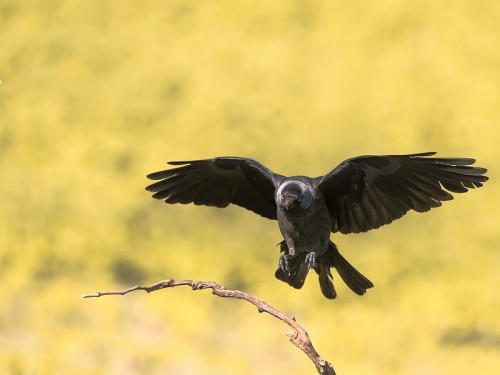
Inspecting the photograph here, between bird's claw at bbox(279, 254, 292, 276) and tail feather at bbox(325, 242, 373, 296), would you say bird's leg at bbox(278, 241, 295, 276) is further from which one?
tail feather at bbox(325, 242, 373, 296)

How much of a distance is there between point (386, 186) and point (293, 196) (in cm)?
53

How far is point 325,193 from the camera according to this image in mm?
4348

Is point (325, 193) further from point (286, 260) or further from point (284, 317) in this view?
point (284, 317)

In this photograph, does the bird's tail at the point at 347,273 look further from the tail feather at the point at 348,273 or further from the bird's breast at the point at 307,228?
the bird's breast at the point at 307,228

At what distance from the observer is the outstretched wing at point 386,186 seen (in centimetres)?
416

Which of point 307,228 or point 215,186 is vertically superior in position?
point 215,186

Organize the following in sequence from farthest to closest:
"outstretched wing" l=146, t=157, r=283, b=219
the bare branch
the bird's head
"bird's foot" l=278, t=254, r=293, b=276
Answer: "outstretched wing" l=146, t=157, r=283, b=219 → "bird's foot" l=278, t=254, r=293, b=276 → the bird's head → the bare branch

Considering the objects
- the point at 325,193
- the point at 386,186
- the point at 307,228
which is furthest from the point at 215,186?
the point at 386,186

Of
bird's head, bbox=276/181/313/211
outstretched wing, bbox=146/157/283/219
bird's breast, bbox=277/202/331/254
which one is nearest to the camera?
bird's head, bbox=276/181/313/211

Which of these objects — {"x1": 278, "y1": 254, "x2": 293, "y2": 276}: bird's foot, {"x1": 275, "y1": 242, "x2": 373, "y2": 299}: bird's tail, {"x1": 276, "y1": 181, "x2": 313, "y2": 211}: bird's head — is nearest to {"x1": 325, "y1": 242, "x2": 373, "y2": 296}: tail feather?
{"x1": 275, "y1": 242, "x2": 373, "y2": 299}: bird's tail

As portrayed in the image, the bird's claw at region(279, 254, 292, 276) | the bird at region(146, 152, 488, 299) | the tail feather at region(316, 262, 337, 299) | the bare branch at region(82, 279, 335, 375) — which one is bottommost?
Answer: the bare branch at region(82, 279, 335, 375)

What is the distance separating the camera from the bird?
4117 millimetres

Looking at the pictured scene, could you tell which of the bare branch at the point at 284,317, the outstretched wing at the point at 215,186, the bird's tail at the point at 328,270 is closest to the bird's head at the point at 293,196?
the bird's tail at the point at 328,270

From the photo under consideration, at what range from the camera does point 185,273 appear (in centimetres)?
590
